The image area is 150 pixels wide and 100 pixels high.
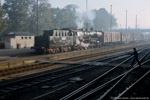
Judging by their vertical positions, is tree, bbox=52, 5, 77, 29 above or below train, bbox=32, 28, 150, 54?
above

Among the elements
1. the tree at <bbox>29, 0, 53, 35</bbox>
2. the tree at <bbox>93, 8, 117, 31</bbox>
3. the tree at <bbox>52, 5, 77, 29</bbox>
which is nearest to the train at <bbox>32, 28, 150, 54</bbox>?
the tree at <bbox>29, 0, 53, 35</bbox>

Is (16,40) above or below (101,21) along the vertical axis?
below

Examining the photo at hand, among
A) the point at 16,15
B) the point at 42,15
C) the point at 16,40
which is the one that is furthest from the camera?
the point at 42,15

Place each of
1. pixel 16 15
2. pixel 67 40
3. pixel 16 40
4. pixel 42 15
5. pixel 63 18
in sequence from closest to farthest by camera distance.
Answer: pixel 67 40
pixel 16 40
pixel 16 15
pixel 42 15
pixel 63 18

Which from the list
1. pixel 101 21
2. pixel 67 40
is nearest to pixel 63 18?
pixel 101 21

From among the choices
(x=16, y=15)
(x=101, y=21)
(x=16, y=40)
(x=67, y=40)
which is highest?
(x=101, y=21)

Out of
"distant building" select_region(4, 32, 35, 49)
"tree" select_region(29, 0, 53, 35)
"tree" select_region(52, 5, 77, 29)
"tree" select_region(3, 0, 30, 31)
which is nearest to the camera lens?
"distant building" select_region(4, 32, 35, 49)

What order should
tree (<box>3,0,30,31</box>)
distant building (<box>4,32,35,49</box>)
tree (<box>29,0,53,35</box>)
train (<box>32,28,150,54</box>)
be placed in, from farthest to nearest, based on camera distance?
tree (<box>29,0,53,35</box>)
tree (<box>3,0,30,31</box>)
distant building (<box>4,32,35,49</box>)
train (<box>32,28,150,54</box>)

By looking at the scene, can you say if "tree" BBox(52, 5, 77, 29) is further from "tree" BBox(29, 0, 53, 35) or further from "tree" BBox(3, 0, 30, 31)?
"tree" BBox(3, 0, 30, 31)

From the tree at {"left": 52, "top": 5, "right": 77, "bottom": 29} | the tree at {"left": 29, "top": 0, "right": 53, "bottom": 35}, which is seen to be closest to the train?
the tree at {"left": 29, "top": 0, "right": 53, "bottom": 35}

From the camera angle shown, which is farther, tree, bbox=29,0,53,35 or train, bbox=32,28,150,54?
tree, bbox=29,0,53,35

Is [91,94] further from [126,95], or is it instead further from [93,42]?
[93,42]

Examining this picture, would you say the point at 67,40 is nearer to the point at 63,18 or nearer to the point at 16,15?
the point at 16,15

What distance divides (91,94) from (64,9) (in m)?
93.1
